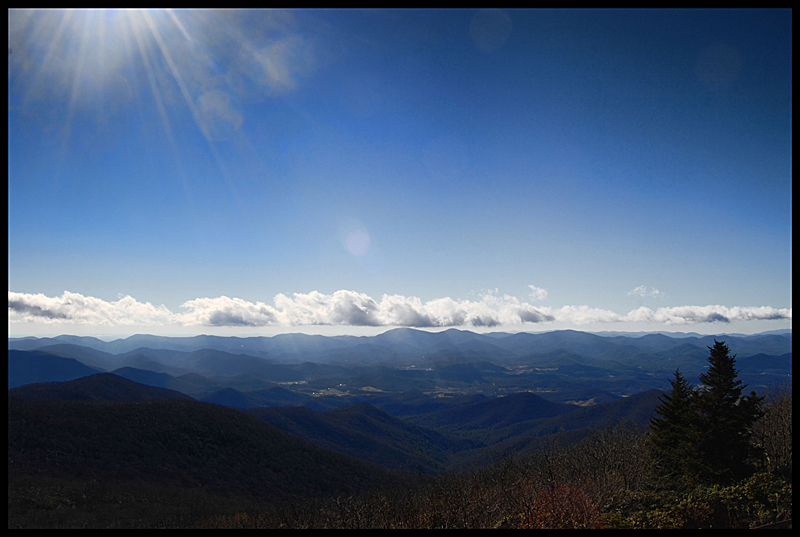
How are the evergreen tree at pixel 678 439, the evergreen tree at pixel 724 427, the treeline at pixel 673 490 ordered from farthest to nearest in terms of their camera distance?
the evergreen tree at pixel 678 439, the evergreen tree at pixel 724 427, the treeline at pixel 673 490

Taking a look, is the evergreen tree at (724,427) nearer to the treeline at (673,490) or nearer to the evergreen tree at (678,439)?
the treeline at (673,490)

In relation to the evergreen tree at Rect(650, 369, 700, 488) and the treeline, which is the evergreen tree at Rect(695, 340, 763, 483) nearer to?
the treeline

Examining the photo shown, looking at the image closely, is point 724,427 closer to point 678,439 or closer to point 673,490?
point 678,439

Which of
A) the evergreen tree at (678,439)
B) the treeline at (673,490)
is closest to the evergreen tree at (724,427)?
the treeline at (673,490)

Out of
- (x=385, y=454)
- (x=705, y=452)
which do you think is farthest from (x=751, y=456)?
(x=385, y=454)

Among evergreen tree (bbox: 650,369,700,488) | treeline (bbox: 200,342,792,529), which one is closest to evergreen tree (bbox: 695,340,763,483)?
treeline (bbox: 200,342,792,529)
